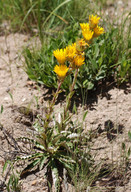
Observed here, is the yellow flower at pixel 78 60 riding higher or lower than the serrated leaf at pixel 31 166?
higher

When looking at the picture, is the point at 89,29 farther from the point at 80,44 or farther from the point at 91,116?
the point at 91,116

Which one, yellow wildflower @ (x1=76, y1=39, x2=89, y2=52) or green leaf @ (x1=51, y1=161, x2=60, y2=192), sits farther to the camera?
green leaf @ (x1=51, y1=161, x2=60, y2=192)

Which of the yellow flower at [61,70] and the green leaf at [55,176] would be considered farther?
the green leaf at [55,176]

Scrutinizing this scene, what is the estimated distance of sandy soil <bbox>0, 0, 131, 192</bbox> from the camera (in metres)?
2.10

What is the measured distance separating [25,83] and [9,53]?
65 centimetres

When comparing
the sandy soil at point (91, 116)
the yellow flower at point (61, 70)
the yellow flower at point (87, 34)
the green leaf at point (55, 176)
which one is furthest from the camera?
the sandy soil at point (91, 116)

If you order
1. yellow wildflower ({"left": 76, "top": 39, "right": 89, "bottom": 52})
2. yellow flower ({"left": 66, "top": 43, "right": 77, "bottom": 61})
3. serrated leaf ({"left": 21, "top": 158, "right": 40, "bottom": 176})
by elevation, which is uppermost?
yellow wildflower ({"left": 76, "top": 39, "right": 89, "bottom": 52})

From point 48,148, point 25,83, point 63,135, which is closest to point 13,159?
point 48,148

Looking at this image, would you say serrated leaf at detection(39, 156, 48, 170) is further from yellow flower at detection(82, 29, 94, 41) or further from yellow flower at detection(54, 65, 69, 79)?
yellow flower at detection(82, 29, 94, 41)

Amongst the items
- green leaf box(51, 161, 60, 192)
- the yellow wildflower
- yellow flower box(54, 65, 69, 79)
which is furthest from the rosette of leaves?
the yellow wildflower

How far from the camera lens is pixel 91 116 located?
246cm

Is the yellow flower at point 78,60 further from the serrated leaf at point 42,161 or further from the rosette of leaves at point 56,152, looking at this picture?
the serrated leaf at point 42,161

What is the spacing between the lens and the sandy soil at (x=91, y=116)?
2.10 metres

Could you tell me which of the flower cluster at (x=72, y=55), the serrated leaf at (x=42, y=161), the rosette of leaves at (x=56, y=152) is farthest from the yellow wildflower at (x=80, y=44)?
the serrated leaf at (x=42, y=161)
